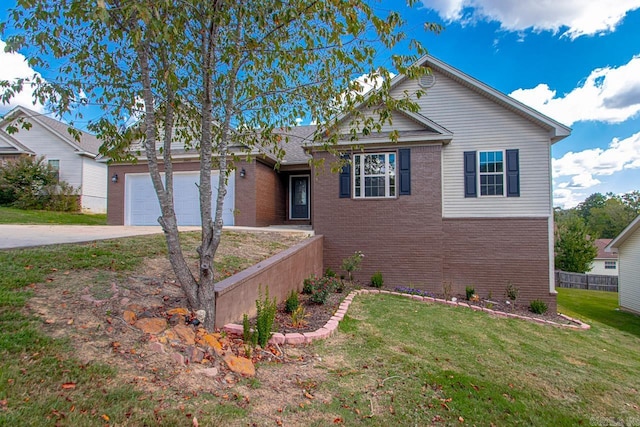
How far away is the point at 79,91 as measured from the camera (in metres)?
4.21

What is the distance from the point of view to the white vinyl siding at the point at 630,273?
15211 millimetres

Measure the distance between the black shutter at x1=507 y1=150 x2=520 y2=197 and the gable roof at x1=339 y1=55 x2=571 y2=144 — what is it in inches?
44.4

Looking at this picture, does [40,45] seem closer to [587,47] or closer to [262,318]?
[262,318]

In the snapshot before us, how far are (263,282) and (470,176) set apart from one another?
818cm

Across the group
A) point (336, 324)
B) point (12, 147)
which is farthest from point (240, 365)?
point (12, 147)

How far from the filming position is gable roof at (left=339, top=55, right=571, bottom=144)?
10117mm

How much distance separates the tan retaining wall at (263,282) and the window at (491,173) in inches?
235

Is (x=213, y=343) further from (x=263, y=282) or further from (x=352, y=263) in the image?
(x=352, y=263)

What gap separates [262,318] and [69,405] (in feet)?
6.72

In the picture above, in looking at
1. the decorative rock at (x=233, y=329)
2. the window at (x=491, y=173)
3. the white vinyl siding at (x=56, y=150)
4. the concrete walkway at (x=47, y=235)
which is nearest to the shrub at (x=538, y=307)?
the window at (x=491, y=173)

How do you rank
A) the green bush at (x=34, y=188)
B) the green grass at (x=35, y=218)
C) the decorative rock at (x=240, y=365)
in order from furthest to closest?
the green bush at (x=34, y=188) → the green grass at (x=35, y=218) → the decorative rock at (x=240, y=365)

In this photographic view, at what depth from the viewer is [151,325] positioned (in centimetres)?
345

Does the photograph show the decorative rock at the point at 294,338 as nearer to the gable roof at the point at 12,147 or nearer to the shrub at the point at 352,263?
the shrub at the point at 352,263

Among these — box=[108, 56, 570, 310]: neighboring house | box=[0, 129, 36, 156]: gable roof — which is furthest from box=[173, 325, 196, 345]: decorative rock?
box=[0, 129, 36, 156]: gable roof
